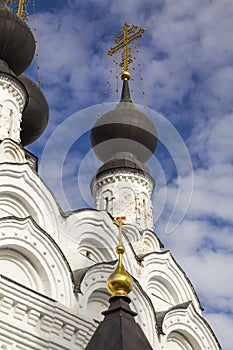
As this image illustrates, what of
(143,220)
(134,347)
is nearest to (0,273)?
(134,347)

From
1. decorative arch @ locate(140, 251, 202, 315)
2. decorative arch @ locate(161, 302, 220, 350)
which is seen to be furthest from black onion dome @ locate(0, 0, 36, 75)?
decorative arch @ locate(161, 302, 220, 350)

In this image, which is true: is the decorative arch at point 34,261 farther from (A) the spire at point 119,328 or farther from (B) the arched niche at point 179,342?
(B) the arched niche at point 179,342

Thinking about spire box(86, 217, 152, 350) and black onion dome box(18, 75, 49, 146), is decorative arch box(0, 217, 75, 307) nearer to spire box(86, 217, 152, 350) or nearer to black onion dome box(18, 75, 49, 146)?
spire box(86, 217, 152, 350)

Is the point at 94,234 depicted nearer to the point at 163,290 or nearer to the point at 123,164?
the point at 163,290

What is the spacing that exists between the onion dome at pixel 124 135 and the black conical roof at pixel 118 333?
638 centimetres

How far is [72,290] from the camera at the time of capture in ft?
25.5

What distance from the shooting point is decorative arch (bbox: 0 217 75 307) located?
7582 millimetres

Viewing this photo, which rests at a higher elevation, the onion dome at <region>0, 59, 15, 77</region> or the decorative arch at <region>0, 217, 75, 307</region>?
the onion dome at <region>0, 59, 15, 77</region>

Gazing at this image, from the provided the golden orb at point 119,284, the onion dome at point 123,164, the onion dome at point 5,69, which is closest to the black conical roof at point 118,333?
the golden orb at point 119,284

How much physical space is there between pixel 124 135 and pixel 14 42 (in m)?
2.85

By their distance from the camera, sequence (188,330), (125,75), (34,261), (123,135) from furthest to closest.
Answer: (125,75) < (123,135) < (188,330) < (34,261)

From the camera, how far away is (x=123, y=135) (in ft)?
41.4

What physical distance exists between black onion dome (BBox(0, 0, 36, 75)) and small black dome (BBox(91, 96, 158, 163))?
2092 mm

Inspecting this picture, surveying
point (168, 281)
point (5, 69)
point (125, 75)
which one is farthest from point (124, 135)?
point (168, 281)
